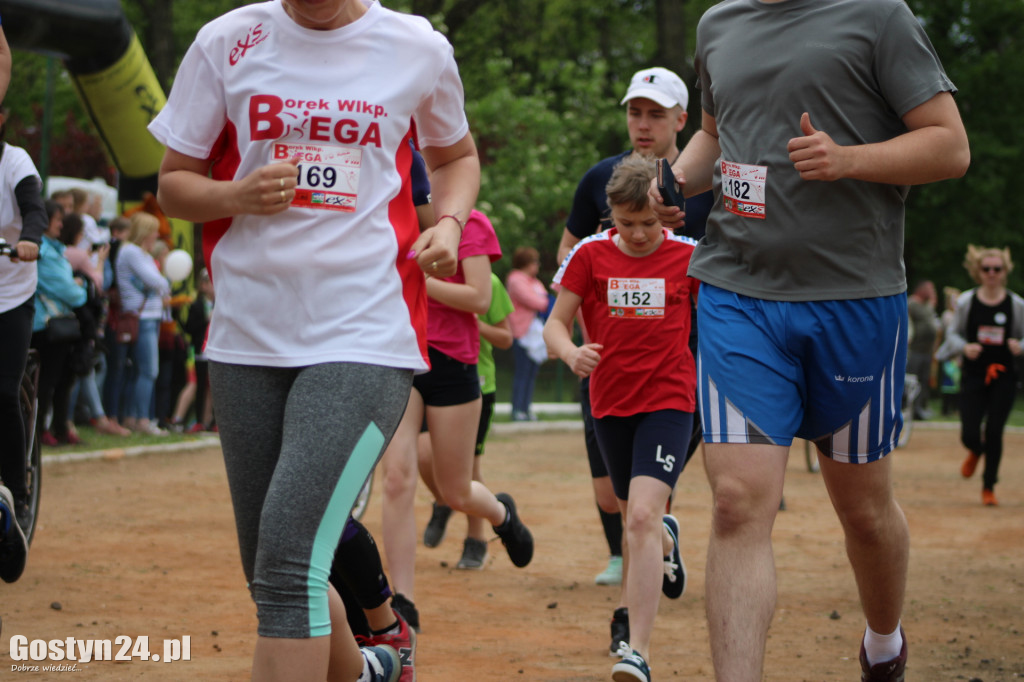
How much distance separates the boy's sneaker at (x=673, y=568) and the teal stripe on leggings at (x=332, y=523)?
2908 mm

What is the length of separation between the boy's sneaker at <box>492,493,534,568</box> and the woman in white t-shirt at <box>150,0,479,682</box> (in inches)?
142

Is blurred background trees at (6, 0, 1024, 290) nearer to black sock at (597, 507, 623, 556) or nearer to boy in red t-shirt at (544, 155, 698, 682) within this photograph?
black sock at (597, 507, 623, 556)

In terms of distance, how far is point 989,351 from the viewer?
1173 cm

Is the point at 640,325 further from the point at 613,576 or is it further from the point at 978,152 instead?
the point at 978,152

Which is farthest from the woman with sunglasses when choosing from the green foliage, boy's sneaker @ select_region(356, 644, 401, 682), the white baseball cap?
the green foliage

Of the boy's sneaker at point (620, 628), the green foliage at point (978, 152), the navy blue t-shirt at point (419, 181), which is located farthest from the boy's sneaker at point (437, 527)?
the green foliage at point (978, 152)

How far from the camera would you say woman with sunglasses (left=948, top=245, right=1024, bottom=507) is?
38.0ft

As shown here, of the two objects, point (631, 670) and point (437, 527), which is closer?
point (631, 670)

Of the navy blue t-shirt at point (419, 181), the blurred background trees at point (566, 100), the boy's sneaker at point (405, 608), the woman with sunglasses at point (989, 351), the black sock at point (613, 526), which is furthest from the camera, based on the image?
the blurred background trees at point (566, 100)

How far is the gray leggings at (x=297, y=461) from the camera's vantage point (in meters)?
2.89

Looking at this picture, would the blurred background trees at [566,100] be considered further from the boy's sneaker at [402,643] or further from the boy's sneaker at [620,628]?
the boy's sneaker at [402,643]

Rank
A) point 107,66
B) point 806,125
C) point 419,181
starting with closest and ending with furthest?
point 806,125 < point 419,181 < point 107,66

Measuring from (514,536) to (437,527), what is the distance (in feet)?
4.71

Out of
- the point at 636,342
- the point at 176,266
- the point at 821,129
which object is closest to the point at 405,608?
the point at 636,342
